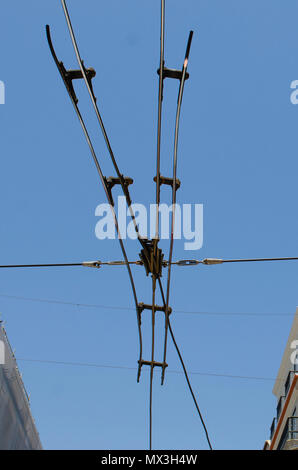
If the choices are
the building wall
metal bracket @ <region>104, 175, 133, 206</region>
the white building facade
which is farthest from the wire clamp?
the white building facade

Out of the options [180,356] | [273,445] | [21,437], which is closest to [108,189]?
[180,356]

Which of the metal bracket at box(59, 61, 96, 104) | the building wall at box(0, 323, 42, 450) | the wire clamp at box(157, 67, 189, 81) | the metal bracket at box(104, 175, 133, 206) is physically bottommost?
the building wall at box(0, 323, 42, 450)

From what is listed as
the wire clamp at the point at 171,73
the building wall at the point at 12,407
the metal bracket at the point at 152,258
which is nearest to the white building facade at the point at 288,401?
the building wall at the point at 12,407

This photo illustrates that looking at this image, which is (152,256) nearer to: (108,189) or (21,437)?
(108,189)

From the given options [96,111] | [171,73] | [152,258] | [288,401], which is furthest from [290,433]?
[96,111]

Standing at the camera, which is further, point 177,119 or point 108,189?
point 108,189

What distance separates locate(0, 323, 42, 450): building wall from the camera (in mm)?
12016

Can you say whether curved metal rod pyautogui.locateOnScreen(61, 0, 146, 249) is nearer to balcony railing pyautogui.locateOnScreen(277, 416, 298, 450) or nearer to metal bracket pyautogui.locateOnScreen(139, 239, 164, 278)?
metal bracket pyautogui.locateOnScreen(139, 239, 164, 278)

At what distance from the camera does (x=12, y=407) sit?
1246 centimetres

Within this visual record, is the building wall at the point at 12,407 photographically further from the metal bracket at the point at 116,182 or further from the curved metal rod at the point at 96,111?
the metal bracket at the point at 116,182

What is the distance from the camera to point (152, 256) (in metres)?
7.96

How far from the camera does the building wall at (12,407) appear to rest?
39.4ft

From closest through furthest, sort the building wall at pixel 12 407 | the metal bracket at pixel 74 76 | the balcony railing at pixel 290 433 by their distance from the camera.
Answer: the metal bracket at pixel 74 76 < the building wall at pixel 12 407 < the balcony railing at pixel 290 433
